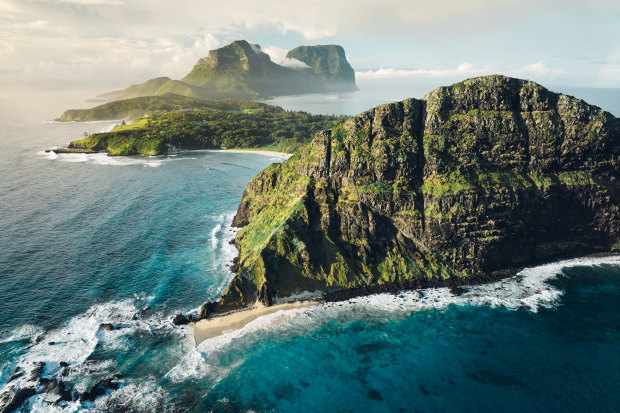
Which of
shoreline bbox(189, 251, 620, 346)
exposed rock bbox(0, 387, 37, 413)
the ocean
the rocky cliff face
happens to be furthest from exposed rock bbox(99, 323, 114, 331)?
the rocky cliff face

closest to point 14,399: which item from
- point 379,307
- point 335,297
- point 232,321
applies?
point 232,321

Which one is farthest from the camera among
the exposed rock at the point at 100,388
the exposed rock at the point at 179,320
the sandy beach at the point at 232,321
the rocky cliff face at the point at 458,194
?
the rocky cliff face at the point at 458,194

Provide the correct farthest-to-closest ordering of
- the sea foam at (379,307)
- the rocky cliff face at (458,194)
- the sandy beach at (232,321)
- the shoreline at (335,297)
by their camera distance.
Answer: the rocky cliff face at (458,194) → the shoreline at (335,297) → the sandy beach at (232,321) → the sea foam at (379,307)

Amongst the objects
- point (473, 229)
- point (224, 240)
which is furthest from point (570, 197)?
point (224, 240)

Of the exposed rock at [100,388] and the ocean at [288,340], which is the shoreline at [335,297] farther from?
the exposed rock at [100,388]

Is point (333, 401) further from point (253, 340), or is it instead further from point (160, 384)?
point (160, 384)

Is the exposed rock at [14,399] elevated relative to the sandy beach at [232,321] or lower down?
lower down

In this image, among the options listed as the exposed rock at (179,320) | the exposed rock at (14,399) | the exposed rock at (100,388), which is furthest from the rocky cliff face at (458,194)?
the exposed rock at (14,399)
